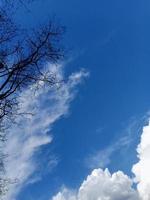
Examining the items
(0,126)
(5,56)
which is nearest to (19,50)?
(5,56)

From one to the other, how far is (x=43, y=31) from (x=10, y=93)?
3111 mm

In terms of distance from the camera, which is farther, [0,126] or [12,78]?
[0,126]

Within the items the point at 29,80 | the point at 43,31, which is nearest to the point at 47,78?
the point at 29,80

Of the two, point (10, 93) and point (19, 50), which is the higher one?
point (19, 50)

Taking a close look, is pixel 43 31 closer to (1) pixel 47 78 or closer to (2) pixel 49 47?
(2) pixel 49 47

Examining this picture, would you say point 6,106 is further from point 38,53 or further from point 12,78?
point 38,53

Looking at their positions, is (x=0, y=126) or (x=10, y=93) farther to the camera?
(x=0, y=126)

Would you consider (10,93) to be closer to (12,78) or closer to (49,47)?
(12,78)

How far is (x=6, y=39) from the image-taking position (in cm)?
1914

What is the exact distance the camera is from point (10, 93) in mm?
19203

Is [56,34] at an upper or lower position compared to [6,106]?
upper

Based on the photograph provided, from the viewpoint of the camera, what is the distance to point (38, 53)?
65.4 feet

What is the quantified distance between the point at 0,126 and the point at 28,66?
10.0ft

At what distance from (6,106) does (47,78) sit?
7.10 ft
